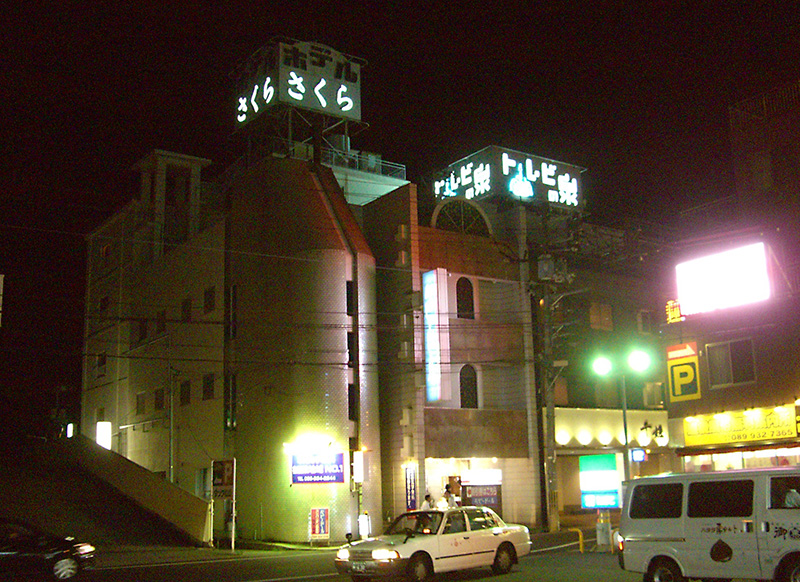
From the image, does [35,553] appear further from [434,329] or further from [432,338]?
[434,329]

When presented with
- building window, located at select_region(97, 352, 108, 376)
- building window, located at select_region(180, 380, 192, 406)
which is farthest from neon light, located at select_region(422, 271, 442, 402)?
building window, located at select_region(97, 352, 108, 376)

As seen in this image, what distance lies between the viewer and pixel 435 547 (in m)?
17.9

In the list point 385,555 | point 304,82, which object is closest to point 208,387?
point 304,82

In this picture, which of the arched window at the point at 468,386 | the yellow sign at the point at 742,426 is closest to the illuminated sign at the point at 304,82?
the arched window at the point at 468,386

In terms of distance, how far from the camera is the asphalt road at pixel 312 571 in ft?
60.0

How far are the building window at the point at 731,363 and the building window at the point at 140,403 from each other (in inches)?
1123

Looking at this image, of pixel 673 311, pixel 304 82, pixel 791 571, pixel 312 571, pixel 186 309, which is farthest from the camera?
pixel 304 82

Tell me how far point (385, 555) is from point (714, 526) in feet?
21.9

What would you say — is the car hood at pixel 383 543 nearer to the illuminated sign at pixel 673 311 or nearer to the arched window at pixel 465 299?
the arched window at pixel 465 299

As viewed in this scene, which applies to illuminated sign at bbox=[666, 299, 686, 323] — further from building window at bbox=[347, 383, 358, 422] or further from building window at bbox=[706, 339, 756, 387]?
building window at bbox=[347, 383, 358, 422]

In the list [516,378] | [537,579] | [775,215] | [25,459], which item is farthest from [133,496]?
[775,215]

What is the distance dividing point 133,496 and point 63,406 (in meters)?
23.6

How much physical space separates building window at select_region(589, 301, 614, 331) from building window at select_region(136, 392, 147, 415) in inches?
935

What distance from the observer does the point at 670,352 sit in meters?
35.2
